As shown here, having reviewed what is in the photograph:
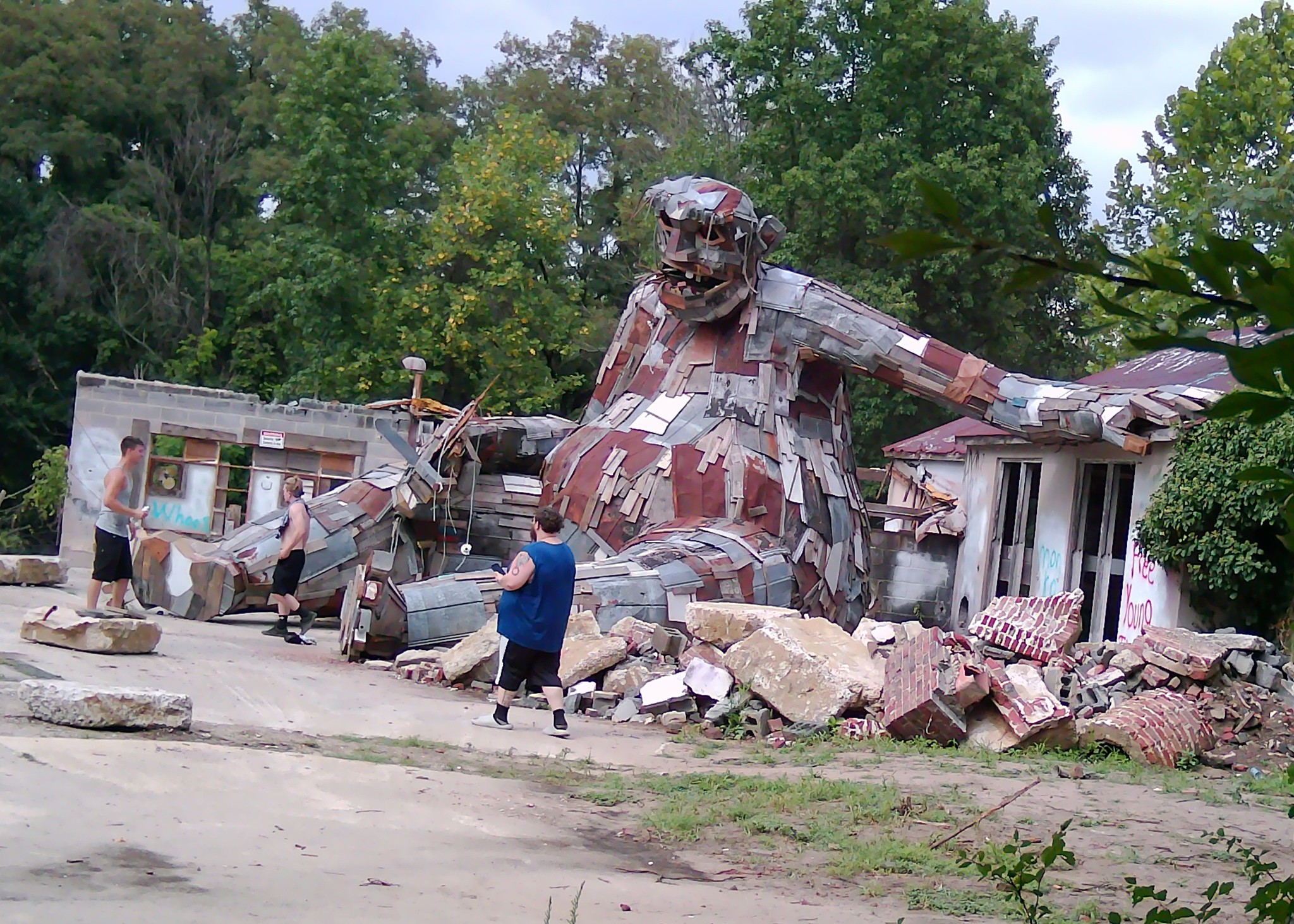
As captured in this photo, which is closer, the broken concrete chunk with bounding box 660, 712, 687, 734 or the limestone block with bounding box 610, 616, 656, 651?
the broken concrete chunk with bounding box 660, 712, 687, 734

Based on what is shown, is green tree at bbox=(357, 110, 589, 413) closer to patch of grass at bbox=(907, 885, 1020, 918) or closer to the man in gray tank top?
the man in gray tank top

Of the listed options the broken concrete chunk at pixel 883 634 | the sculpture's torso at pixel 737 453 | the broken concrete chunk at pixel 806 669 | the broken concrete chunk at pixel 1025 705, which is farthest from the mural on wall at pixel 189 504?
the broken concrete chunk at pixel 1025 705

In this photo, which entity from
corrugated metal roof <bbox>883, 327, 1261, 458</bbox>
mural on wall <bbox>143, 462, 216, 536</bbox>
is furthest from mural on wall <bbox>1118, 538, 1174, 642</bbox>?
mural on wall <bbox>143, 462, 216, 536</bbox>

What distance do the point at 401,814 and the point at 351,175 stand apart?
22.1 m

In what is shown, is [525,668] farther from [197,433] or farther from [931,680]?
[197,433]

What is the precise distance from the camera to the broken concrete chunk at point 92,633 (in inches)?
335

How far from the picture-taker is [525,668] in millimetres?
7730

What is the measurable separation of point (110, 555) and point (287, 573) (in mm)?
1687

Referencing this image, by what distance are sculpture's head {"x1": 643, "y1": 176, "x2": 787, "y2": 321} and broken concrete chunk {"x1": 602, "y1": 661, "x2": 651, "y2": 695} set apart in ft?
9.84

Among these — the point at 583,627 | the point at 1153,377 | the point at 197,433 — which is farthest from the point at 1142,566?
the point at 197,433

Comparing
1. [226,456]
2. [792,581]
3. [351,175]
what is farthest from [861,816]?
→ [351,175]

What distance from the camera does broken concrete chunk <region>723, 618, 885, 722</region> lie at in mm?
7891

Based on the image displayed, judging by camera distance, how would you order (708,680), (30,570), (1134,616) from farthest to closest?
(30,570) → (1134,616) → (708,680)

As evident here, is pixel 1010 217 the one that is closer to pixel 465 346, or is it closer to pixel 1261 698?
pixel 465 346
